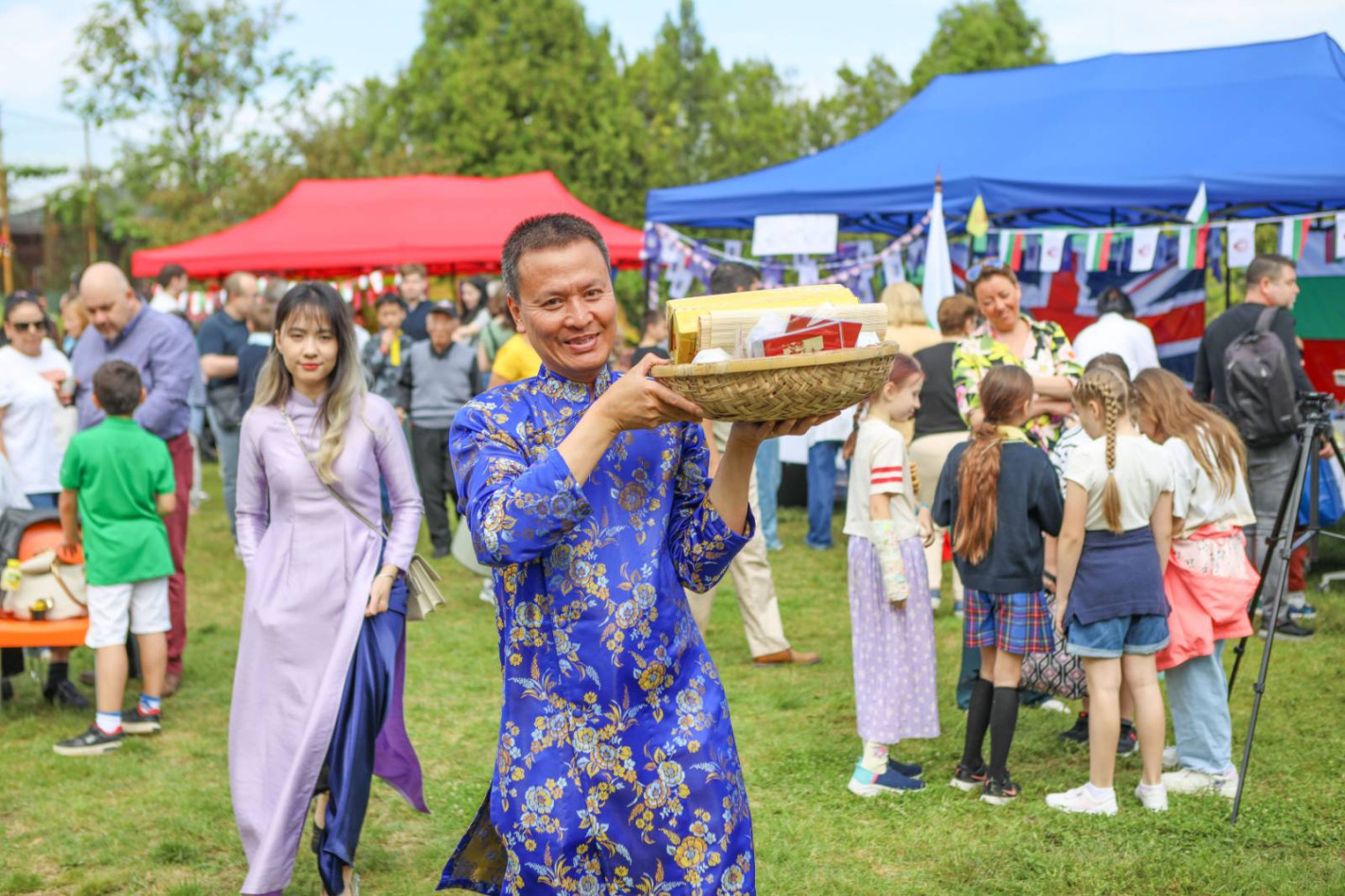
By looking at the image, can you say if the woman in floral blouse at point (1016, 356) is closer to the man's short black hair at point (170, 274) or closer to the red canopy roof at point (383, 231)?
the man's short black hair at point (170, 274)

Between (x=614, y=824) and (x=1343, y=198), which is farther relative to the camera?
(x=1343, y=198)

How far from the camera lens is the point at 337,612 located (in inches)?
159

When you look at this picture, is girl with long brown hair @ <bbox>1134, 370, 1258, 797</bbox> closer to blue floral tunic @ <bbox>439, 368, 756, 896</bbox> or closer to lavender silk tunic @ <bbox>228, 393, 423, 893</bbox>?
lavender silk tunic @ <bbox>228, 393, 423, 893</bbox>

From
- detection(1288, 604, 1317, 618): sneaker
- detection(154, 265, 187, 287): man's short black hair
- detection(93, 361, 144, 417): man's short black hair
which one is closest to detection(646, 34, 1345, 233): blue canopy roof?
detection(1288, 604, 1317, 618): sneaker

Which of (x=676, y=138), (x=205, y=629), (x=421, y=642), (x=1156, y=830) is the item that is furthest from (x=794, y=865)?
(x=676, y=138)

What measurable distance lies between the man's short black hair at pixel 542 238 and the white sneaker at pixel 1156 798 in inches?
139

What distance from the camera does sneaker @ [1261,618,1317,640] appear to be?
7.25m

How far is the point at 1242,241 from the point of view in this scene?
30.4ft

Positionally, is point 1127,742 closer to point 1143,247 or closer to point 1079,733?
point 1079,733

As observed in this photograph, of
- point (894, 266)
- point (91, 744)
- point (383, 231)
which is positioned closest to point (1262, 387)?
point (894, 266)

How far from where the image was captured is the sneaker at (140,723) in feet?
20.3

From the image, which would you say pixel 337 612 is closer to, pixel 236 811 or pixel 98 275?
pixel 236 811

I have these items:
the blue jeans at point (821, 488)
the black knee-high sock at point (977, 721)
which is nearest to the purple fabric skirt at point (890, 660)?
the black knee-high sock at point (977, 721)

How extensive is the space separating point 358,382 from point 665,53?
49.3 m
